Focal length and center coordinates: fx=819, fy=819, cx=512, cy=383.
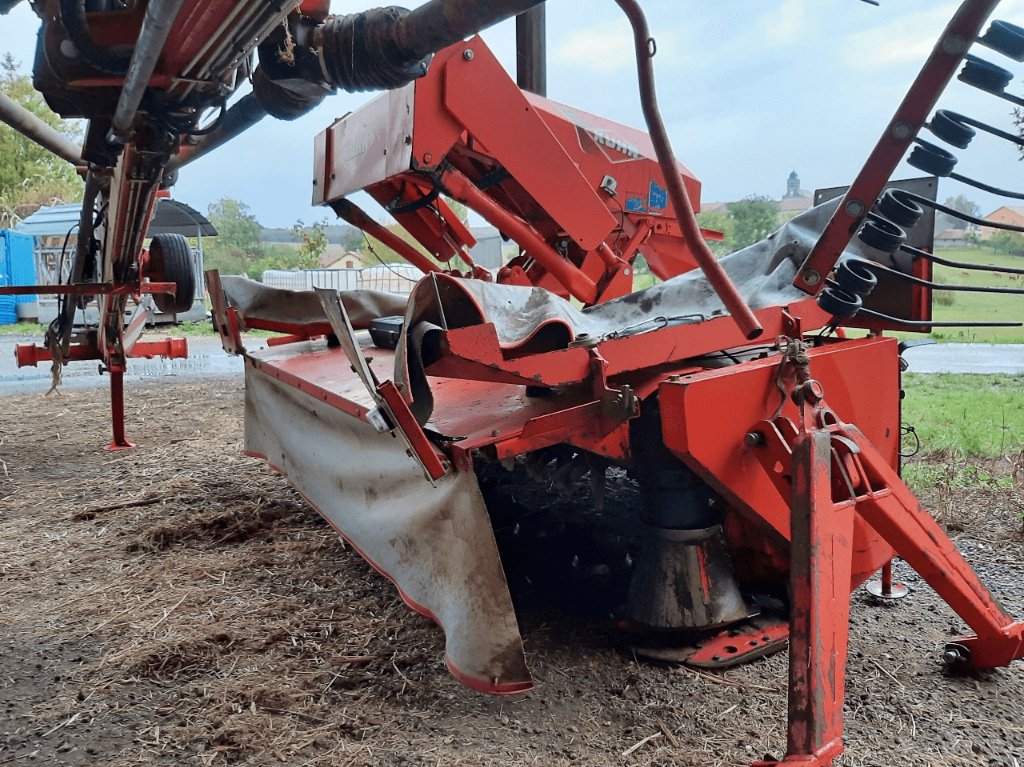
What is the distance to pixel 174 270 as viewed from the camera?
5.12 meters

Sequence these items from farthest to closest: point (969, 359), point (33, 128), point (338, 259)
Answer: point (338, 259)
point (969, 359)
point (33, 128)

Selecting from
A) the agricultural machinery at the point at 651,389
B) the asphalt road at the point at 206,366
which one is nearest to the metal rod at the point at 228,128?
the agricultural machinery at the point at 651,389

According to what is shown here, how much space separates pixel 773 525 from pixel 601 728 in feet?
2.34

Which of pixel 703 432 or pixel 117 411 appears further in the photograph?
pixel 117 411

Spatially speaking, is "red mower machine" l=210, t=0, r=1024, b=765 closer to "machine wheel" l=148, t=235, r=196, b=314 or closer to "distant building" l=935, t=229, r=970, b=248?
"distant building" l=935, t=229, r=970, b=248

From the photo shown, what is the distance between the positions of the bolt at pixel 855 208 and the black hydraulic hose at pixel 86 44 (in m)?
1.99

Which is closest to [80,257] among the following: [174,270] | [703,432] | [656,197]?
[174,270]

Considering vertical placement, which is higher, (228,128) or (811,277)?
(228,128)

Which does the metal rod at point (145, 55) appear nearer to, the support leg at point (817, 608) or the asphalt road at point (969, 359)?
the support leg at point (817, 608)

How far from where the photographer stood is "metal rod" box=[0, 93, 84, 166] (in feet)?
12.5

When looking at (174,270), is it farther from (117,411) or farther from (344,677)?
(344,677)

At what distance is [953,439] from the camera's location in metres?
5.43

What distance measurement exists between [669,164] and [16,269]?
1890cm

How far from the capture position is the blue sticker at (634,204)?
4.51 meters
